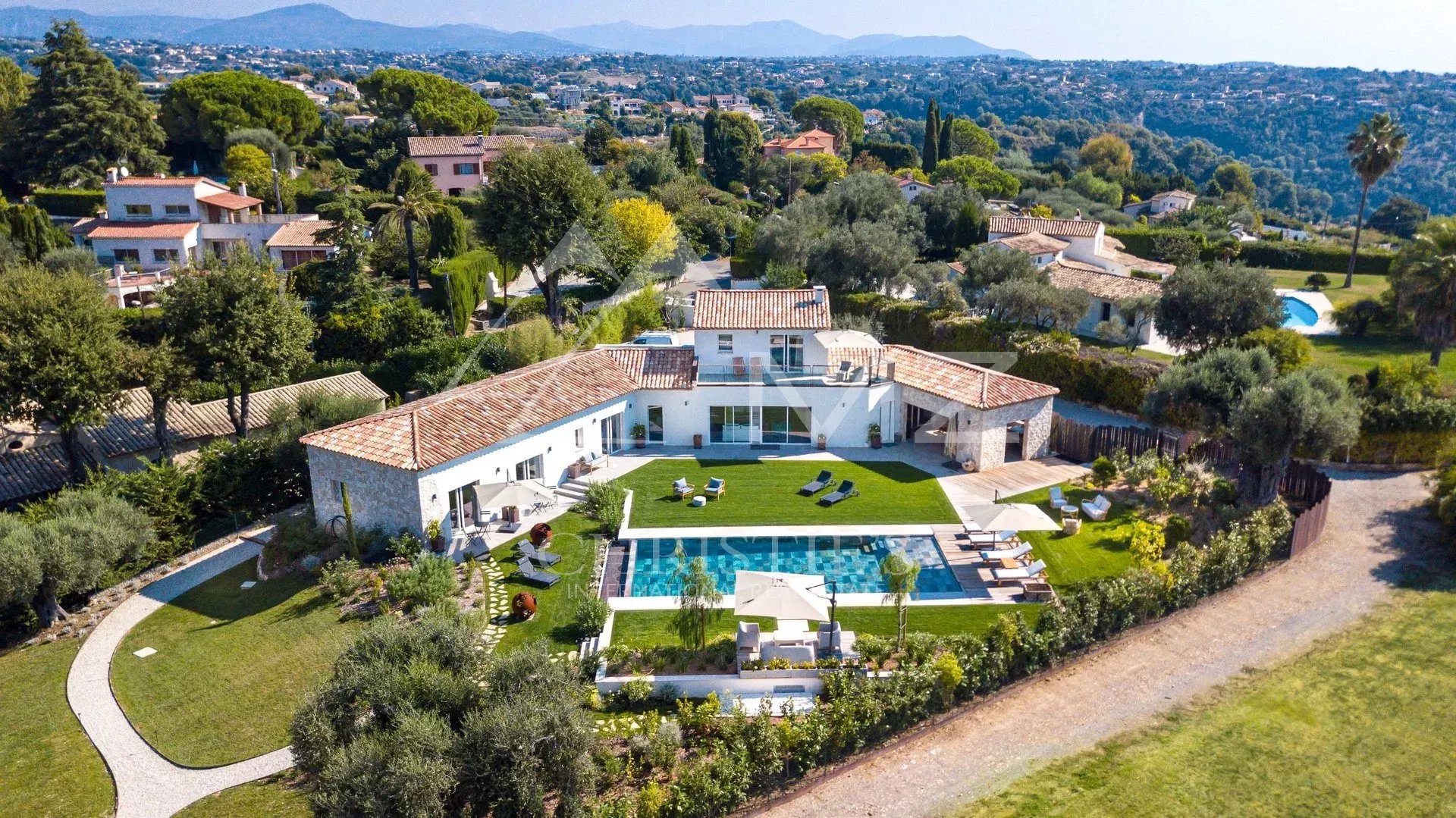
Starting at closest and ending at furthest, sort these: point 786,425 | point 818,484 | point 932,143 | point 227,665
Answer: point 227,665, point 818,484, point 786,425, point 932,143

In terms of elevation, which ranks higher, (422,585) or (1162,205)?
(1162,205)

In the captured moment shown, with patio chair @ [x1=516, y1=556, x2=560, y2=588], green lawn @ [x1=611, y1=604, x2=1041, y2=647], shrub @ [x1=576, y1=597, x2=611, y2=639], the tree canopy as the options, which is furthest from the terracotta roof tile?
the tree canopy

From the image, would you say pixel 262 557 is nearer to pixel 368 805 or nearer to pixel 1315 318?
pixel 368 805

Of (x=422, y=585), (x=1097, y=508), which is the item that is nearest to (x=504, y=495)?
(x=422, y=585)

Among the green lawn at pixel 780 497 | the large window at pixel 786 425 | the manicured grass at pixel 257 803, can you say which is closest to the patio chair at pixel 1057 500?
the green lawn at pixel 780 497

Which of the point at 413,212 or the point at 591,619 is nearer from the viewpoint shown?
the point at 591,619

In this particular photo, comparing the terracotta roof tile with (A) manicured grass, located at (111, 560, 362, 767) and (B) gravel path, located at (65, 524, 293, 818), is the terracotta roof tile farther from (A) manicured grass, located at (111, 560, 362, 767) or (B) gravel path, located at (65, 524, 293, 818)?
(B) gravel path, located at (65, 524, 293, 818)

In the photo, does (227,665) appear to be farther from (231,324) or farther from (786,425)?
(786,425)
